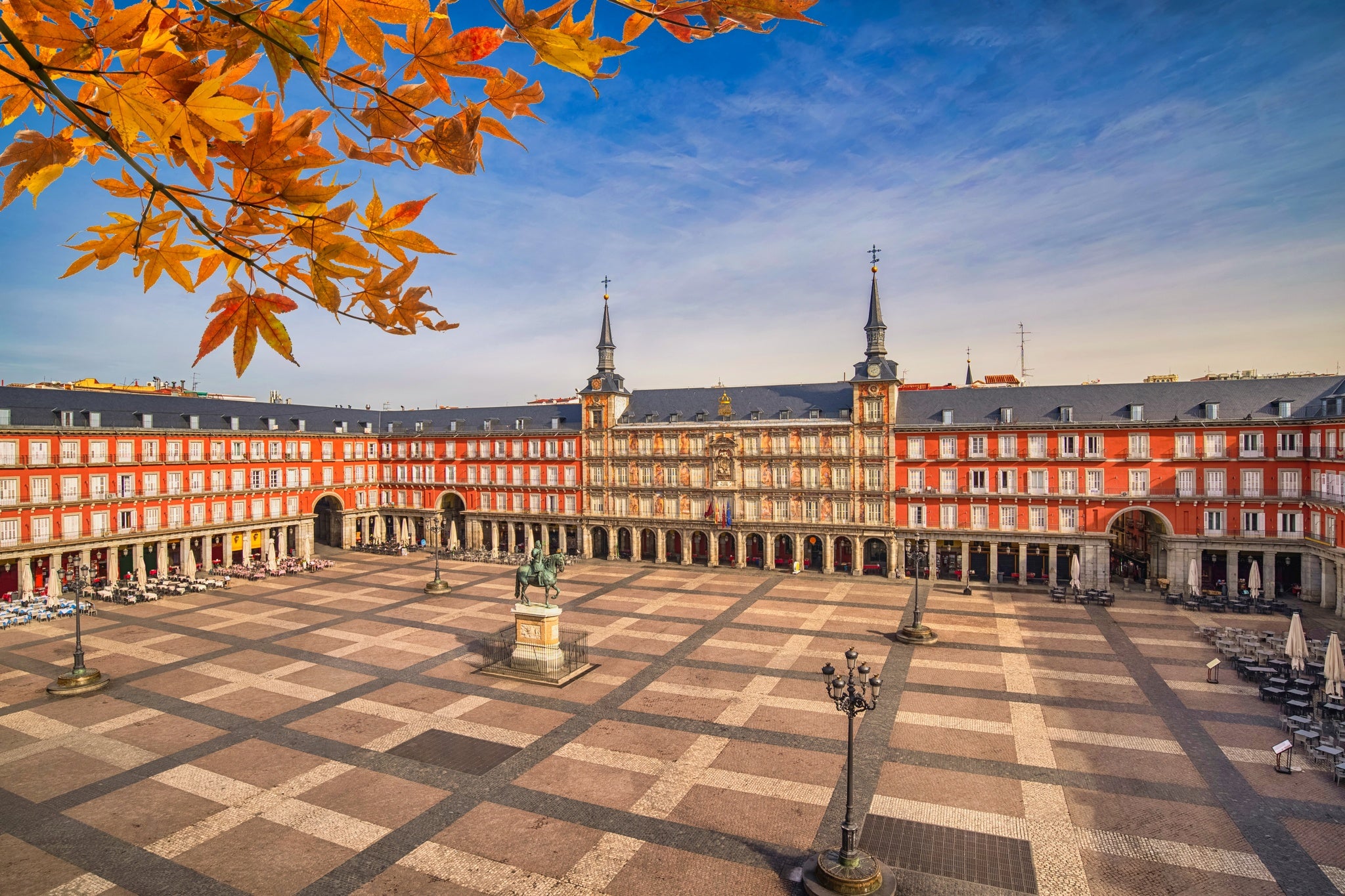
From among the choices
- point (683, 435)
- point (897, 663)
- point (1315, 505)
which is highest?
point (683, 435)

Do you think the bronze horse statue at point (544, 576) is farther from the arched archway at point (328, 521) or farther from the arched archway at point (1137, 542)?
the arched archway at point (328, 521)

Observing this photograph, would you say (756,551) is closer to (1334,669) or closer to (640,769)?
(1334,669)

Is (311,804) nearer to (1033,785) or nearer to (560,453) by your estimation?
(1033,785)

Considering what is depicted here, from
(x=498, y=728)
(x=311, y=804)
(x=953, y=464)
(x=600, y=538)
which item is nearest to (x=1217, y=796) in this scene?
(x=498, y=728)

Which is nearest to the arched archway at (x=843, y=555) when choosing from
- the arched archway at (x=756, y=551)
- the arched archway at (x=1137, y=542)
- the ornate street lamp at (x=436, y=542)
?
the arched archway at (x=756, y=551)

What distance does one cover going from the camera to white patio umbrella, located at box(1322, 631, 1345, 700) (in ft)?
70.7

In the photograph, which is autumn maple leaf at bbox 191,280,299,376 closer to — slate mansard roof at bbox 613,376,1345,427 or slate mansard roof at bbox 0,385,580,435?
slate mansard roof at bbox 613,376,1345,427

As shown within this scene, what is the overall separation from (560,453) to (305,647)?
95.9ft

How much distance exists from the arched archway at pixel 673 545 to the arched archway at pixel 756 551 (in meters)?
5.64

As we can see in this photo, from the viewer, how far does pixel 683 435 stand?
5294cm

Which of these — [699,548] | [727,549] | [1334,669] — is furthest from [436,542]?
[1334,669]

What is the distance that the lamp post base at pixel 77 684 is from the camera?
78.8ft

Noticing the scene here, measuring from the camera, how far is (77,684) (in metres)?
24.4

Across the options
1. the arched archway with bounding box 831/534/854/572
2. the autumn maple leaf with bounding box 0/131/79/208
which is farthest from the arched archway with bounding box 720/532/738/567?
the autumn maple leaf with bounding box 0/131/79/208
